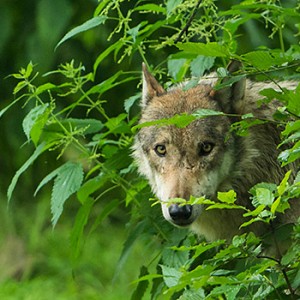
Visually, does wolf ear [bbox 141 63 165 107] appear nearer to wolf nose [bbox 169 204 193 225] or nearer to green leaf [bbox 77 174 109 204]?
green leaf [bbox 77 174 109 204]

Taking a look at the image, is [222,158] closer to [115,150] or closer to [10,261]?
[115,150]

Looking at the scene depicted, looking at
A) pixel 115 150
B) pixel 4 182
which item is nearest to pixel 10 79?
pixel 4 182

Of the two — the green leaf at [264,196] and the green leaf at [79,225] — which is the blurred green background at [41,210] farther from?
the green leaf at [264,196]

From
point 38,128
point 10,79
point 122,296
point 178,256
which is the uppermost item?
point 38,128

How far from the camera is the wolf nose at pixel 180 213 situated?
4688 millimetres

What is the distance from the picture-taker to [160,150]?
202 inches

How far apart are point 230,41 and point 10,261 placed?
5.69 m

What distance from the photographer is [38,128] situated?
5.22 m

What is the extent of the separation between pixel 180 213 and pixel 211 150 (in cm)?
50

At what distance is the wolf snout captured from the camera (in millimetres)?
4688

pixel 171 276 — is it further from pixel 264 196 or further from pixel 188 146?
pixel 188 146

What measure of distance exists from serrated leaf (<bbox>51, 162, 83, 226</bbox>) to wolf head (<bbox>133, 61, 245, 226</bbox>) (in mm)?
351

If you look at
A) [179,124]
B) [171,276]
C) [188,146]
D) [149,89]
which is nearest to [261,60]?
[179,124]

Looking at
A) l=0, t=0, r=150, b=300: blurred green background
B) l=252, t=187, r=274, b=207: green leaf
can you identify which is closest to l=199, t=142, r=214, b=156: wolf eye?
l=252, t=187, r=274, b=207: green leaf
